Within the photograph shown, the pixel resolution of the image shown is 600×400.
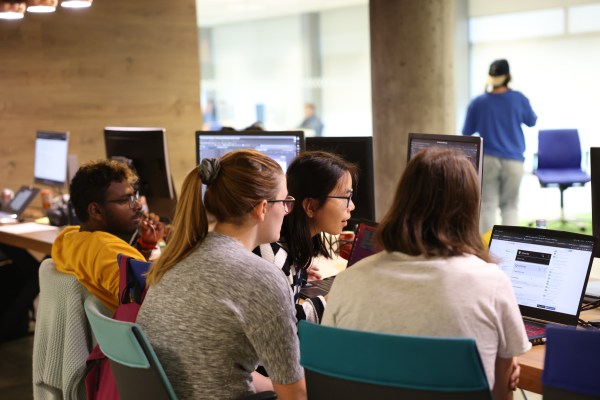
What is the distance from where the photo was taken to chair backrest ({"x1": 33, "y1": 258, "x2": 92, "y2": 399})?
2586 mm

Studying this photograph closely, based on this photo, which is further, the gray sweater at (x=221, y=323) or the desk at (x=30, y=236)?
the desk at (x=30, y=236)

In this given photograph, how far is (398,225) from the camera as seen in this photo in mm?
1834

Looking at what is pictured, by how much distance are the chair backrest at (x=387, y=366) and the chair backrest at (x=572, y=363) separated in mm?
133

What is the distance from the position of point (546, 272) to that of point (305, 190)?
0.86 metres

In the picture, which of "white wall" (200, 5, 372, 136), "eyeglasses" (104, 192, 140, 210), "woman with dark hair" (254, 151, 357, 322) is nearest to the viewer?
"woman with dark hair" (254, 151, 357, 322)

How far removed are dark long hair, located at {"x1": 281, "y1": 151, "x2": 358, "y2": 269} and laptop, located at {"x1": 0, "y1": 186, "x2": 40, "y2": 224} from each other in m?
2.82

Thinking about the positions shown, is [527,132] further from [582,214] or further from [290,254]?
[290,254]

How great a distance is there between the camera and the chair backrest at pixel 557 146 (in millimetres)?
7926

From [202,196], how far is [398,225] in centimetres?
55

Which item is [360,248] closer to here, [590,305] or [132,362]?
[590,305]

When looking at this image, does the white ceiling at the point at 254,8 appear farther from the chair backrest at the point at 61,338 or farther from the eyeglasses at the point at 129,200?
the chair backrest at the point at 61,338

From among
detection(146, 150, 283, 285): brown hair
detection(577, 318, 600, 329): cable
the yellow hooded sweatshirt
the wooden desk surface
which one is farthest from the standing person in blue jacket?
detection(146, 150, 283, 285): brown hair

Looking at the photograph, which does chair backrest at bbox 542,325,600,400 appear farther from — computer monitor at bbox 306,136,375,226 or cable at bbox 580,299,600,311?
Result: computer monitor at bbox 306,136,375,226

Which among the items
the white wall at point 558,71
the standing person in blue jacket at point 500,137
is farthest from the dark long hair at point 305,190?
the white wall at point 558,71
